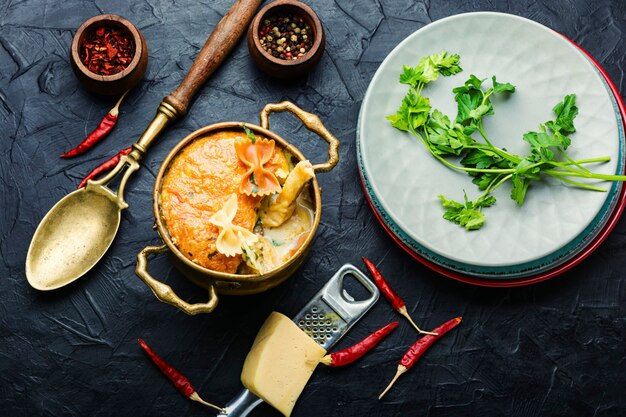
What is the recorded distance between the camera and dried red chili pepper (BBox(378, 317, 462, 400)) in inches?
130

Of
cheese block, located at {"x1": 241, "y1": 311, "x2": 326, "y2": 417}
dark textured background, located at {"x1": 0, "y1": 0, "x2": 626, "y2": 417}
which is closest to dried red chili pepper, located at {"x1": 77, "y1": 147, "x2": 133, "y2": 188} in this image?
dark textured background, located at {"x1": 0, "y1": 0, "x2": 626, "y2": 417}

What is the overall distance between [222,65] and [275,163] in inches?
31.1

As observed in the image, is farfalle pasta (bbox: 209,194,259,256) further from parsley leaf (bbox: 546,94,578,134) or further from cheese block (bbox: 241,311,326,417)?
parsley leaf (bbox: 546,94,578,134)

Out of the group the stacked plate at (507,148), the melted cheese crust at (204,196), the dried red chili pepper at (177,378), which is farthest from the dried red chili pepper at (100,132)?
the stacked plate at (507,148)

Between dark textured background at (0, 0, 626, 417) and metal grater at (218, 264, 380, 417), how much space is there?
66 millimetres

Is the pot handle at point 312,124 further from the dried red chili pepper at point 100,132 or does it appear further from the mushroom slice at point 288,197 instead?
the dried red chili pepper at point 100,132

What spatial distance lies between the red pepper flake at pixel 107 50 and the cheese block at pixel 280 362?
4.34 feet

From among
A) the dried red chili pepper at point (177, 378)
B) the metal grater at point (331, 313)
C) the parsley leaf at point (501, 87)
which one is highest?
the parsley leaf at point (501, 87)

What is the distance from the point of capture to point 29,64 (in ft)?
11.1

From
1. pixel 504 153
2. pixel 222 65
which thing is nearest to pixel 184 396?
pixel 222 65

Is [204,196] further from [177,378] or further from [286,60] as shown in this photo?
[177,378]

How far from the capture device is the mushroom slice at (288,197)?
8.90 feet

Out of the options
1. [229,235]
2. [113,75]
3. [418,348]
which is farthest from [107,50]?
[418,348]

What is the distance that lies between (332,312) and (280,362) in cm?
33
